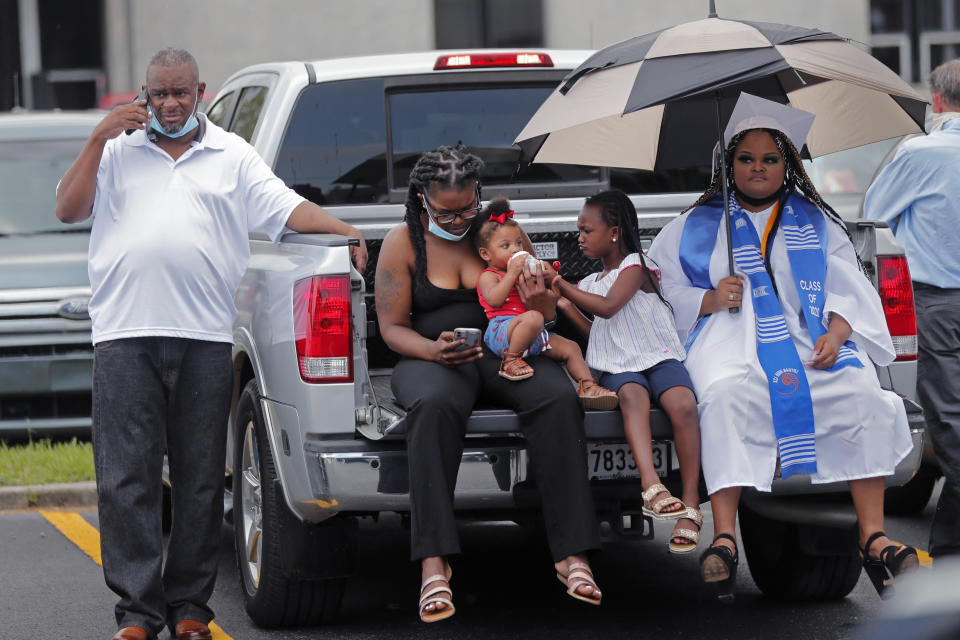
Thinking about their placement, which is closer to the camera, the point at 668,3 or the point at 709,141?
the point at 709,141

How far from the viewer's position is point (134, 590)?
16.4 ft

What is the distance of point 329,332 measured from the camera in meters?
4.76

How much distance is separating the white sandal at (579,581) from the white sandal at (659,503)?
0.89 feet

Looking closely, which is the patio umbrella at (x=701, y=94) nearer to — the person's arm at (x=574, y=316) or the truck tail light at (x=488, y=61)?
the truck tail light at (x=488, y=61)

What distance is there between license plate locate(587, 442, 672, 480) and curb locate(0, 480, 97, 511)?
397 cm

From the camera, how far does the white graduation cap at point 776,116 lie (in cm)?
561

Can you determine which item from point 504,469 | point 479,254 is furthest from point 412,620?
point 479,254

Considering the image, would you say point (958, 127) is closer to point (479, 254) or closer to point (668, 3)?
point (479, 254)

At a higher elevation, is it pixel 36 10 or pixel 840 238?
pixel 36 10

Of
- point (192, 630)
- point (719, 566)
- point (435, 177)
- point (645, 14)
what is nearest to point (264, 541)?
point (192, 630)

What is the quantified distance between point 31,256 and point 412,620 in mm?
4810

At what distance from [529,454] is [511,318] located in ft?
1.75

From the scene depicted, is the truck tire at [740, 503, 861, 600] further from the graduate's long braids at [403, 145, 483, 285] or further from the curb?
the curb

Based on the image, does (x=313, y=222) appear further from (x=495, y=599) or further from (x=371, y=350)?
(x=495, y=599)
